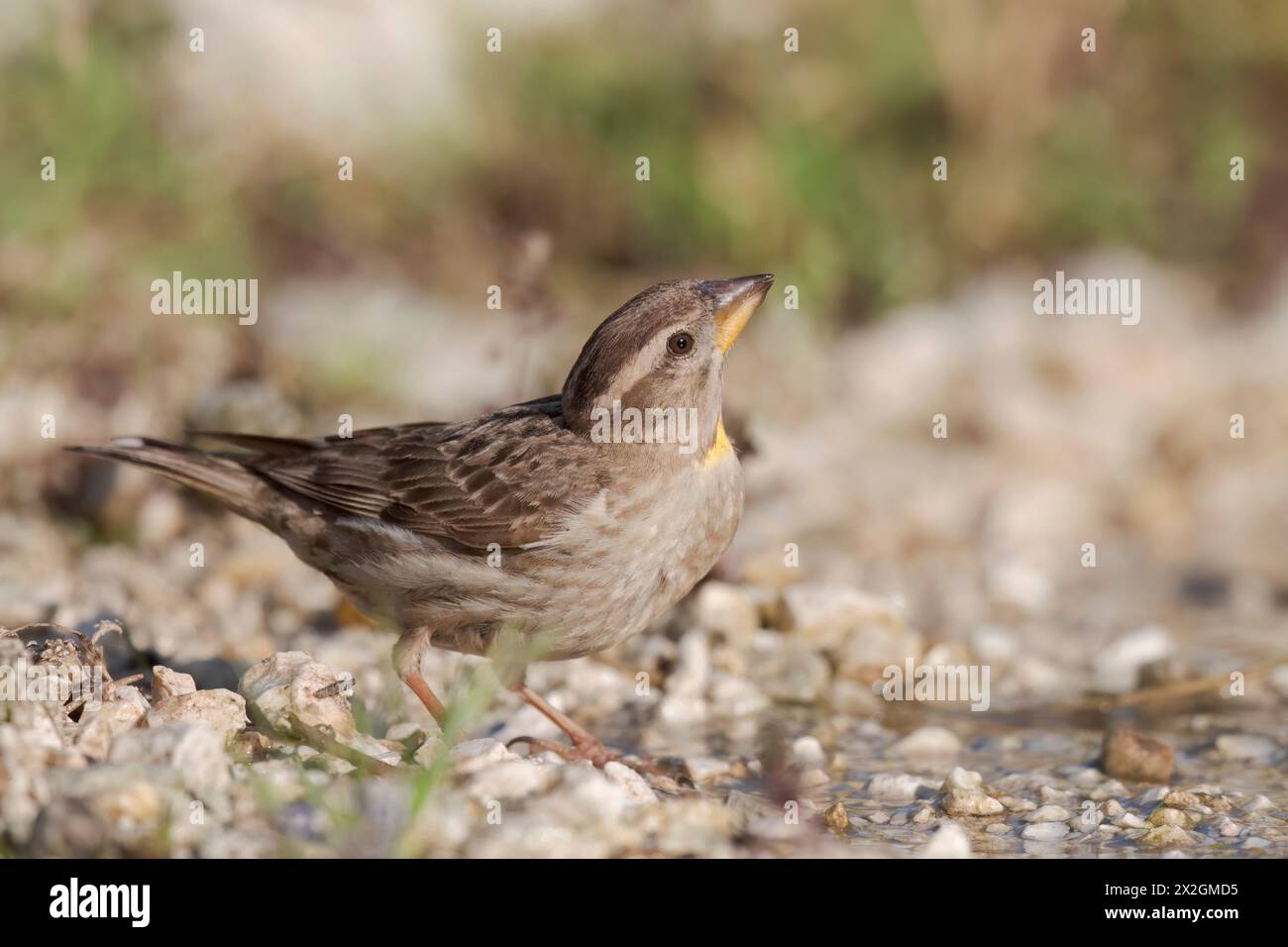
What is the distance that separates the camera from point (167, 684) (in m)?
5.12

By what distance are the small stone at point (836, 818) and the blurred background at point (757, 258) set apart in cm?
206

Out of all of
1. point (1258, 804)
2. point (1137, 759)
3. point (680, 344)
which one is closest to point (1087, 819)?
point (1137, 759)

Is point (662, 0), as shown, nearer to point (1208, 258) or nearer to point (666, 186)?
point (666, 186)

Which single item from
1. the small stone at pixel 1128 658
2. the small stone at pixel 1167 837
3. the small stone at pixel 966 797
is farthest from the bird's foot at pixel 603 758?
the small stone at pixel 1128 658

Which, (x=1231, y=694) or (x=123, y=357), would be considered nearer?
(x=1231, y=694)

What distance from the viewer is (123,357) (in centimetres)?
874

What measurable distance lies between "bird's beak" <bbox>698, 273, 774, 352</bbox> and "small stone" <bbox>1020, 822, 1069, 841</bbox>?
195cm

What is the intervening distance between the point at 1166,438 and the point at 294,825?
6.72 metres

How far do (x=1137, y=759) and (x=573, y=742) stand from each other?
6.66ft

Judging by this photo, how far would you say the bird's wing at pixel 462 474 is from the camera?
5.71 metres

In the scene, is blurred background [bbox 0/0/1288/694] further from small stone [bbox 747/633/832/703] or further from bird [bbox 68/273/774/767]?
bird [bbox 68/273/774/767]

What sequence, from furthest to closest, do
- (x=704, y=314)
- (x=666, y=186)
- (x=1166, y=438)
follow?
1. (x=666, y=186)
2. (x=1166, y=438)
3. (x=704, y=314)

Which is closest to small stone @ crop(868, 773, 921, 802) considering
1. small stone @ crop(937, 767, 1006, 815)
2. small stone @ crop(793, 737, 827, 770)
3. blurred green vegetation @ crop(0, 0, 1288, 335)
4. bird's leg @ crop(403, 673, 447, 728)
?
small stone @ crop(937, 767, 1006, 815)
